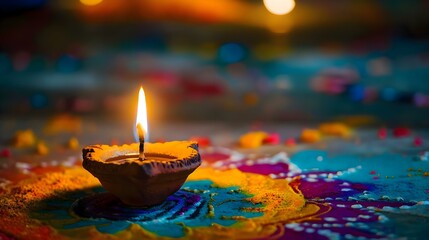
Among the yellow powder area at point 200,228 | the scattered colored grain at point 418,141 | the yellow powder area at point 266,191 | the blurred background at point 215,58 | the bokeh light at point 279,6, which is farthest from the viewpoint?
the bokeh light at point 279,6

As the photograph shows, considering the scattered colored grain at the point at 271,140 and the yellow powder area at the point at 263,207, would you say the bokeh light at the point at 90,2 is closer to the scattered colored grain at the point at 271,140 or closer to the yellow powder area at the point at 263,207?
the scattered colored grain at the point at 271,140

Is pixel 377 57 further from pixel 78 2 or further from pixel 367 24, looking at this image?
pixel 78 2

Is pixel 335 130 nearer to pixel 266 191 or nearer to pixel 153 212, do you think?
pixel 266 191

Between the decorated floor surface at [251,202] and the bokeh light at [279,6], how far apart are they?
7.85 feet

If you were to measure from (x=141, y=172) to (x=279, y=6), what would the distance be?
3.75 meters

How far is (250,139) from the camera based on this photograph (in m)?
3.76

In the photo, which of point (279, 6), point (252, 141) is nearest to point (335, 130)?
point (252, 141)

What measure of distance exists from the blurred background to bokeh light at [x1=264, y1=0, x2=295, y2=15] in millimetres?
10

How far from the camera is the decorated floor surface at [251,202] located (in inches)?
78.6

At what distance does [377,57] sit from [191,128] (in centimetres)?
204

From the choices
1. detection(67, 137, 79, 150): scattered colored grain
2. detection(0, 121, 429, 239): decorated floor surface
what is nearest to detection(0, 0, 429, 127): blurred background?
detection(67, 137, 79, 150): scattered colored grain

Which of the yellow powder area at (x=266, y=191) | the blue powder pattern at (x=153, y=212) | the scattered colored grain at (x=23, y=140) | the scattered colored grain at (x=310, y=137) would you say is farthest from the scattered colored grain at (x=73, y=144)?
the scattered colored grain at (x=310, y=137)

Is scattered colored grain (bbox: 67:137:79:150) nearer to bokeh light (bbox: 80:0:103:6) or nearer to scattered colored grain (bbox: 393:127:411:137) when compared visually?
bokeh light (bbox: 80:0:103:6)

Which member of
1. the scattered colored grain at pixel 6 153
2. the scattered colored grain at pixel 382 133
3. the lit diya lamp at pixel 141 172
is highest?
the scattered colored grain at pixel 382 133
